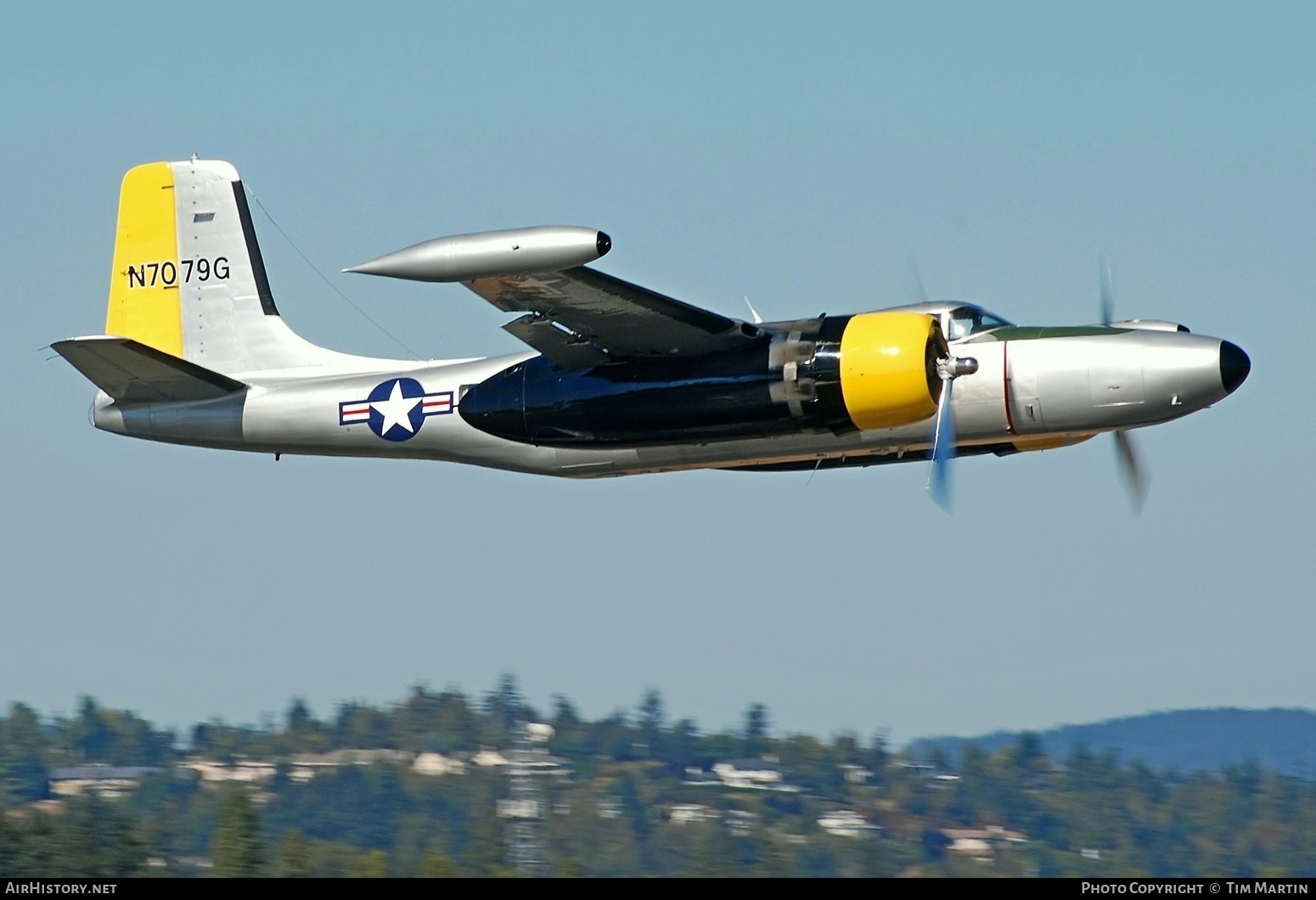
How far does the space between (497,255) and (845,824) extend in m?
48.4

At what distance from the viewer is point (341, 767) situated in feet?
186

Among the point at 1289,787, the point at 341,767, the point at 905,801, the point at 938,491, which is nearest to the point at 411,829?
the point at 341,767

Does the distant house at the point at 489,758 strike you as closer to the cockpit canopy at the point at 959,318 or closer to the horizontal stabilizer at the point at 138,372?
the horizontal stabilizer at the point at 138,372

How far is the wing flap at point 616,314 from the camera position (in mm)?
17438

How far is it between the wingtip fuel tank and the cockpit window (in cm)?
472

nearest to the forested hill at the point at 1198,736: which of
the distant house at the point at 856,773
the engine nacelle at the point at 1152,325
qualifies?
the distant house at the point at 856,773

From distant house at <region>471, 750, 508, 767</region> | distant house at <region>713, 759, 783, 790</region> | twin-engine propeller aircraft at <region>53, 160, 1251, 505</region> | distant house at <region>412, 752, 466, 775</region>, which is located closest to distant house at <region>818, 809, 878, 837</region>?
distant house at <region>713, 759, 783, 790</region>

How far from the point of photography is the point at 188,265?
2239cm

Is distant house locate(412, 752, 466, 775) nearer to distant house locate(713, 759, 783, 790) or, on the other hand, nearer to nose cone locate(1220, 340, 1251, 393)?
distant house locate(713, 759, 783, 790)

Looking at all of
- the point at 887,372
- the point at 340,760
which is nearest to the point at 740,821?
the point at 340,760

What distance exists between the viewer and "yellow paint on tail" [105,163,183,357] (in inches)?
877

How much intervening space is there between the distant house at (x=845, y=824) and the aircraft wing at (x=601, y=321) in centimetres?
4236

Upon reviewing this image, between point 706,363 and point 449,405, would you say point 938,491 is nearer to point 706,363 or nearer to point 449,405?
point 706,363
